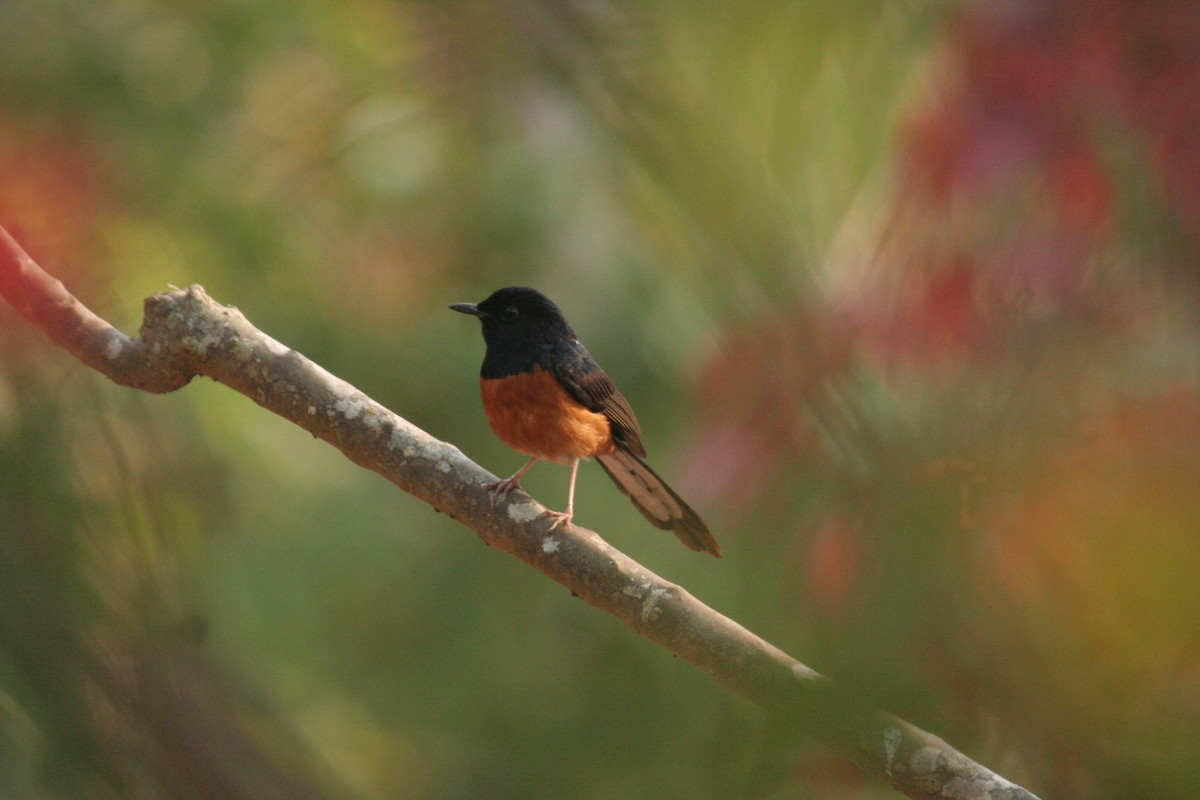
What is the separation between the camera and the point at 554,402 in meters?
2.62

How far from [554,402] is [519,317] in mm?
268

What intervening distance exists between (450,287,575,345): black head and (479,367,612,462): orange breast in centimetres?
13

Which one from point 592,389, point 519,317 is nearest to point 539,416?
point 592,389

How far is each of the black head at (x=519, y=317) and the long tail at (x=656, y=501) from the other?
14.1 inches

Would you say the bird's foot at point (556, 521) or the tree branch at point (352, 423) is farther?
the bird's foot at point (556, 521)

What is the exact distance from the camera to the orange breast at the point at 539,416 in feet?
8.61

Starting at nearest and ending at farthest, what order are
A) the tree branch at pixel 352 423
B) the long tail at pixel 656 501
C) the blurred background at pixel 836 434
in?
1. the blurred background at pixel 836 434
2. the tree branch at pixel 352 423
3. the long tail at pixel 656 501

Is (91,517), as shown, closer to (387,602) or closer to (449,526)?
(387,602)

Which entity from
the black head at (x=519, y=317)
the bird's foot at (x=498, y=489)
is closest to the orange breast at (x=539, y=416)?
the black head at (x=519, y=317)

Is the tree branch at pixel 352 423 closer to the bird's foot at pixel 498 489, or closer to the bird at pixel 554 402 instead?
the bird's foot at pixel 498 489

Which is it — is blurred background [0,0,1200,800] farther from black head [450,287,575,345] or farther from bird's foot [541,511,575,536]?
black head [450,287,575,345]

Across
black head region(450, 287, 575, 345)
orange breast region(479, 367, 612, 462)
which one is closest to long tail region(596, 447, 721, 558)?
orange breast region(479, 367, 612, 462)

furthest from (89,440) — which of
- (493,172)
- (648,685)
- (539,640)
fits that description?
(493,172)

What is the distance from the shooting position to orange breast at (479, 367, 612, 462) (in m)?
2.62
